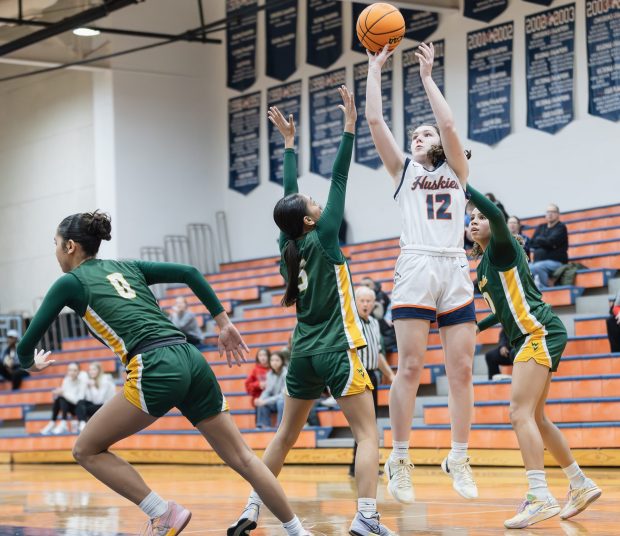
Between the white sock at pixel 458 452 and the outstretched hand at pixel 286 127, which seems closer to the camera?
the outstretched hand at pixel 286 127

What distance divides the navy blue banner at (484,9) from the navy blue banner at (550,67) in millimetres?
594

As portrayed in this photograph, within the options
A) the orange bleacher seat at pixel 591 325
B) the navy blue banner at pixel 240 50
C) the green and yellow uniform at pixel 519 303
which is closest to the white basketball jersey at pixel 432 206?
the green and yellow uniform at pixel 519 303

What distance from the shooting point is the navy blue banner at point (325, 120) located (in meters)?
20.0

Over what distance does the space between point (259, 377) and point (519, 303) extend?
25.1 ft

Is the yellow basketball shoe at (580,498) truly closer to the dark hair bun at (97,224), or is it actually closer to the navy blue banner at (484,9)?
the dark hair bun at (97,224)

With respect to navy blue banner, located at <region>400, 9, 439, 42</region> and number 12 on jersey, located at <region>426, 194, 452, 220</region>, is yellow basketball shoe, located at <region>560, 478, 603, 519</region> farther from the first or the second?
navy blue banner, located at <region>400, 9, 439, 42</region>

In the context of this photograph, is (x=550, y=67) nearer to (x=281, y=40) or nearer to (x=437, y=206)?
(x=281, y=40)

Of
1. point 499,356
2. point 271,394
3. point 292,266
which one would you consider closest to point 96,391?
point 271,394

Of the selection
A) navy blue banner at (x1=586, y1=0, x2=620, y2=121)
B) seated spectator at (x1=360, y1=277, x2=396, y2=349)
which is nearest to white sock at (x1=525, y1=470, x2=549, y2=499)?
seated spectator at (x1=360, y1=277, x2=396, y2=349)

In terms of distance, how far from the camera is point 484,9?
692 inches

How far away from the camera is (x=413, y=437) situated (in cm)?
1181

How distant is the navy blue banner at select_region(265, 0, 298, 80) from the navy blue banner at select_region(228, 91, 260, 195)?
766mm

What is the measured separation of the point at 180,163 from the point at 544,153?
812cm

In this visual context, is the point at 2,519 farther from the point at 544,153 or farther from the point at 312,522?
the point at 544,153
